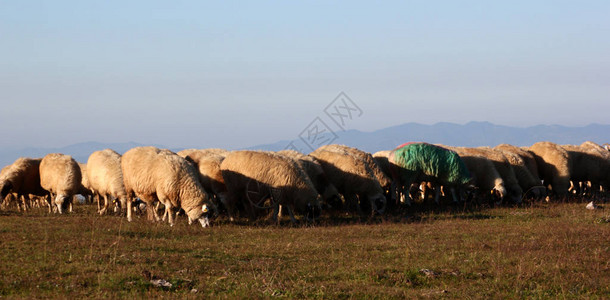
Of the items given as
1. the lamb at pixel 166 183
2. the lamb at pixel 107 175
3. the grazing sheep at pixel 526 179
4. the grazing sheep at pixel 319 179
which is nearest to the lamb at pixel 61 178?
the lamb at pixel 107 175

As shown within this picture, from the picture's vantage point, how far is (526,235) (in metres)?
16.7

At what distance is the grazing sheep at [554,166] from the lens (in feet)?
95.0

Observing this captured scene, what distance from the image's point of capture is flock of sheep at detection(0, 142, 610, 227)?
19625 mm

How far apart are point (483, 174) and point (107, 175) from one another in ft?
48.4

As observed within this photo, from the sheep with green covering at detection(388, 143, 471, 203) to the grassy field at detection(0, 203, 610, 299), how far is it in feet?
21.5

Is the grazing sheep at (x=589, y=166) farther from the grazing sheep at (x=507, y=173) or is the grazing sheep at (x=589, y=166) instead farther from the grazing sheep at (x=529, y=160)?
the grazing sheep at (x=507, y=173)

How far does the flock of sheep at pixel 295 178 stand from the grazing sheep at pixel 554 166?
0.15 ft

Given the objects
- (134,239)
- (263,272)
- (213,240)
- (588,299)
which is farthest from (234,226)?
(588,299)

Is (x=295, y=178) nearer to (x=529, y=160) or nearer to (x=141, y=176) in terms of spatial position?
(x=141, y=176)

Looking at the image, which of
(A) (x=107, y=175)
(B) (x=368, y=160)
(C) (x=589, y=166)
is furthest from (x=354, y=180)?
(C) (x=589, y=166)

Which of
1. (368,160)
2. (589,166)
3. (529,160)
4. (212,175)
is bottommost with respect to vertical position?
(589,166)

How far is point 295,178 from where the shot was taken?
20.3 meters

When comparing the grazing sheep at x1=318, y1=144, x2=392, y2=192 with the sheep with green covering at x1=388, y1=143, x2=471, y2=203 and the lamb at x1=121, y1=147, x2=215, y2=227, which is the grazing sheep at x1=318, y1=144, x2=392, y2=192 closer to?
the sheep with green covering at x1=388, y1=143, x2=471, y2=203

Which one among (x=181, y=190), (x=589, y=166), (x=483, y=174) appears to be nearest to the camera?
(x=181, y=190)
